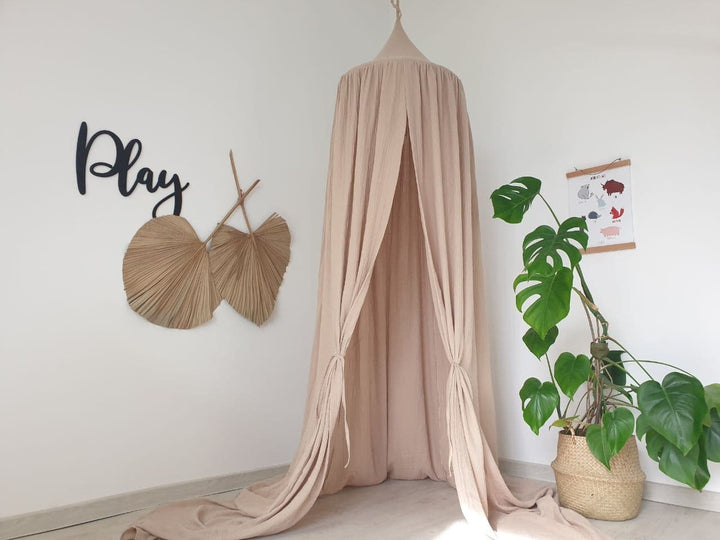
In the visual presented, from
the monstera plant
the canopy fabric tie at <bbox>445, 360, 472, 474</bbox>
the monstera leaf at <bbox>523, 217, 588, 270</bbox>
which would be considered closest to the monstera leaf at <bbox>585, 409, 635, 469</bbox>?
Answer: the monstera plant

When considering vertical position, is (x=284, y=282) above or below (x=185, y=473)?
above

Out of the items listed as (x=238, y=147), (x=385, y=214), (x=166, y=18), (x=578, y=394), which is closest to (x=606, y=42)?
(x=385, y=214)

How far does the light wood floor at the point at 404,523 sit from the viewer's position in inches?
90.6

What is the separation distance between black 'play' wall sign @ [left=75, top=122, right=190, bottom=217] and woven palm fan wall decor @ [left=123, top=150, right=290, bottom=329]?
150 millimetres

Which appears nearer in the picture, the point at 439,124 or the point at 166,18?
the point at 439,124

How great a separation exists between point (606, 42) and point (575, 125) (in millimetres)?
434

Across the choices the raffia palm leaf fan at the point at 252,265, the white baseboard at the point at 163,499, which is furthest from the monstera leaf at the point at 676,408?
the raffia palm leaf fan at the point at 252,265

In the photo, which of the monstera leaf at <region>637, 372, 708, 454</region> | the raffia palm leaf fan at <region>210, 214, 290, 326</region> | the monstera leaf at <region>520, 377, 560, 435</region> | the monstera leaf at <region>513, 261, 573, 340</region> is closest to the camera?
the monstera leaf at <region>637, 372, 708, 454</region>

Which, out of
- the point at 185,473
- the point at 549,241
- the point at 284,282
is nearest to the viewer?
the point at 549,241

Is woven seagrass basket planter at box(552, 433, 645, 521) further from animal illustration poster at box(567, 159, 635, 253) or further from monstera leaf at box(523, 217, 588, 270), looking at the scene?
animal illustration poster at box(567, 159, 635, 253)

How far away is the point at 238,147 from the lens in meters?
3.24

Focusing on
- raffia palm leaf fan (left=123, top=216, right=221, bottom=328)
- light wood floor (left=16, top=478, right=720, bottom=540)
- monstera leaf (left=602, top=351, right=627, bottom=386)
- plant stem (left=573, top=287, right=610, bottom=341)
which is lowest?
light wood floor (left=16, top=478, right=720, bottom=540)

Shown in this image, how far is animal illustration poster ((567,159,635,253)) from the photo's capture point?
2.91 meters

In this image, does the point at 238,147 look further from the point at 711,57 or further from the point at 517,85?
the point at 711,57
